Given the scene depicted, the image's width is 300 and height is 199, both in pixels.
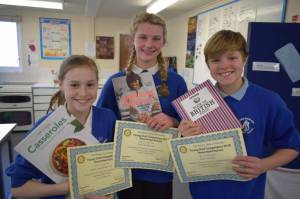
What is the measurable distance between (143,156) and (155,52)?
0.55 metres

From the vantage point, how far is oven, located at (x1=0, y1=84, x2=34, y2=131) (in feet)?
14.2

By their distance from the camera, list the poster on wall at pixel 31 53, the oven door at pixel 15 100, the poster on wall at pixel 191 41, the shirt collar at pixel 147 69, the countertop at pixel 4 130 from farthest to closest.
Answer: the poster on wall at pixel 31 53, the oven door at pixel 15 100, the poster on wall at pixel 191 41, the countertop at pixel 4 130, the shirt collar at pixel 147 69

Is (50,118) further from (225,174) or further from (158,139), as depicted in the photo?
(225,174)

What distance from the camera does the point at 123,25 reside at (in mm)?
5328

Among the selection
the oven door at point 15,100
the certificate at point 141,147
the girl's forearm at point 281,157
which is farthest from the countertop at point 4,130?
the oven door at point 15,100

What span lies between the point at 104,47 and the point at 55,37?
1030 mm

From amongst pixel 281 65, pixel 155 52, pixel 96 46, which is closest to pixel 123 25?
pixel 96 46

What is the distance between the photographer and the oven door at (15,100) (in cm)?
433

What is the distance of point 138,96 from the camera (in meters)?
1.17

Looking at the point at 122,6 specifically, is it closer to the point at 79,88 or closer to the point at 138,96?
the point at 138,96

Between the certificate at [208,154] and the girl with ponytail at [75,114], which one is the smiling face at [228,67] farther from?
the girl with ponytail at [75,114]

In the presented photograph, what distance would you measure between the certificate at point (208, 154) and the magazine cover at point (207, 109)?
6 centimetres

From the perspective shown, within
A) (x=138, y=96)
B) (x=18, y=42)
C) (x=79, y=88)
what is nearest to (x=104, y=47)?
(x=18, y=42)

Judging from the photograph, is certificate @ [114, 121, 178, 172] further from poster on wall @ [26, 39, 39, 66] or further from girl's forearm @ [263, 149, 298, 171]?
poster on wall @ [26, 39, 39, 66]
